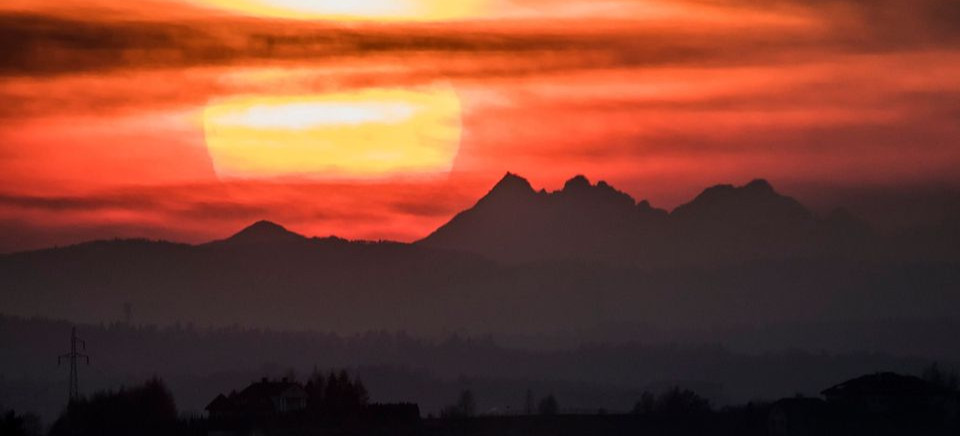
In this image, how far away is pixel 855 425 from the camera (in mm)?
199625

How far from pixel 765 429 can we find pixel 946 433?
47.2 feet

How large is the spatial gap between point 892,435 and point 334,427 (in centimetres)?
4425

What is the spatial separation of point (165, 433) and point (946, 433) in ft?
203

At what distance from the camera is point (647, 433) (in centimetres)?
19788

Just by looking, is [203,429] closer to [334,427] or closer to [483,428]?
[334,427]

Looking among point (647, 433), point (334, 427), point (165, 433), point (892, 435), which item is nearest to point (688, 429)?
point (647, 433)

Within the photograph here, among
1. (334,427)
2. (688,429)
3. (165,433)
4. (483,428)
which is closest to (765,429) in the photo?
(688,429)

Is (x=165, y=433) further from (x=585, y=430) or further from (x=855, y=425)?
(x=855, y=425)

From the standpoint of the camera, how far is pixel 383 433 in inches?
7564

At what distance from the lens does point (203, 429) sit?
194250 mm

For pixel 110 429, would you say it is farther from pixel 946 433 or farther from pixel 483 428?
pixel 946 433

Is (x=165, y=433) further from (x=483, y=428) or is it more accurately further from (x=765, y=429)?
(x=765, y=429)

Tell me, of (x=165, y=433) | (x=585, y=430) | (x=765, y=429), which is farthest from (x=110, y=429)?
(x=765, y=429)

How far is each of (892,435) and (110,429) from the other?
2461 inches
